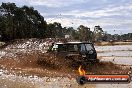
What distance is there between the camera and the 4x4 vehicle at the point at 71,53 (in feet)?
72.9

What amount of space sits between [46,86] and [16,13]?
7488 centimetres

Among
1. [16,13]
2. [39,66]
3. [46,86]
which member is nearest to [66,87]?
[46,86]

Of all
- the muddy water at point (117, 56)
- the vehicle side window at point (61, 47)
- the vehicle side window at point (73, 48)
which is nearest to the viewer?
the vehicle side window at point (73, 48)

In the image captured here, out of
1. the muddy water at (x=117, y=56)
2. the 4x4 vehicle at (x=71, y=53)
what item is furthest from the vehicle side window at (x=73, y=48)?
the muddy water at (x=117, y=56)

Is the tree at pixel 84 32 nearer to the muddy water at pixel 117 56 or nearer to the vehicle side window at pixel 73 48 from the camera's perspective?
the muddy water at pixel 117 56

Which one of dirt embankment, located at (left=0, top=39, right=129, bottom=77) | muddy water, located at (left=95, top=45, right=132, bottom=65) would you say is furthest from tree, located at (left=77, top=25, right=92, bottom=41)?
dirt embankment, located at (left=0, top=39, right=129, bottom=77)

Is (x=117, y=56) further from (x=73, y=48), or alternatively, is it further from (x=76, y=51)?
(x=76, y=51)

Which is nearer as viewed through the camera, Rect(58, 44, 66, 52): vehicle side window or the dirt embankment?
the dirt embankment

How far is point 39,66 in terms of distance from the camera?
2348 cm

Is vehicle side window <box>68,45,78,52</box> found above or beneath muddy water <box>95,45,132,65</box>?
above

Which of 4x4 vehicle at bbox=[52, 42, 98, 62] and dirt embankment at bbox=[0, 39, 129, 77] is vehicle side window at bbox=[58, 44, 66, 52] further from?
dirt embankment at bbox=[0, 39, 129, 77]

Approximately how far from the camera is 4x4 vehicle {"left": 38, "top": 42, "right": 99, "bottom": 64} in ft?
72.9

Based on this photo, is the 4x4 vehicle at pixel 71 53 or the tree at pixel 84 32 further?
the tree at pixel 84 32

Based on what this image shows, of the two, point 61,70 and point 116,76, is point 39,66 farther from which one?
point 116,76
